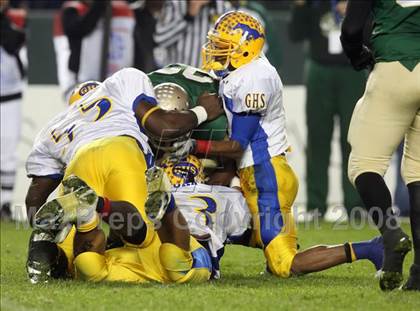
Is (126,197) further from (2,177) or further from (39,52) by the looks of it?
(39,52)

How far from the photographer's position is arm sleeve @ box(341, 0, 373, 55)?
525 cm

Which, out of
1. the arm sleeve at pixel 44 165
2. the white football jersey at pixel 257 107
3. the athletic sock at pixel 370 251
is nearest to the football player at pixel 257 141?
the white football jersey at pixel 257 107

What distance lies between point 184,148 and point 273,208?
1.87ft

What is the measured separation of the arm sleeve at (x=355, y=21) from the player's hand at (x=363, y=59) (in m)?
0.12

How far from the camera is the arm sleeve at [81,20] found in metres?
Result: 10.9

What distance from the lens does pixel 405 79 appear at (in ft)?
17.4

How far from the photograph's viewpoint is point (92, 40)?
11078 millimetres

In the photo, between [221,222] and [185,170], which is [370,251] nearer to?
[221,222]

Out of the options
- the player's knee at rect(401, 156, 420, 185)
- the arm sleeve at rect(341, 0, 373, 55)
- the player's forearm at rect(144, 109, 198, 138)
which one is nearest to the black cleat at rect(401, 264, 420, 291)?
the player's knee at rect(401, 156, 420, 185)

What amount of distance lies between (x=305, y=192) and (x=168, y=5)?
6.74 feet

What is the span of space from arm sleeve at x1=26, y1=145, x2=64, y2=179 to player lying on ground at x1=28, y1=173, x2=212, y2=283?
579 mm

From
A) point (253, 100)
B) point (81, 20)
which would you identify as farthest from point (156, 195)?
point (81, 20)

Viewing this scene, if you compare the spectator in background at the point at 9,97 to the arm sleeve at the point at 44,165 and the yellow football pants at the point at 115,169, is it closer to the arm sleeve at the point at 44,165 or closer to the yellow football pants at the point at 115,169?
the arm sleeve at the point at 44,165

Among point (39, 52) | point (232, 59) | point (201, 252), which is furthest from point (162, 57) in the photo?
point (201, 252)
